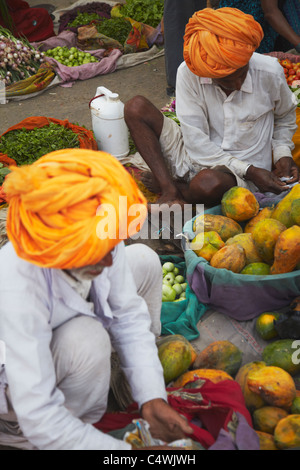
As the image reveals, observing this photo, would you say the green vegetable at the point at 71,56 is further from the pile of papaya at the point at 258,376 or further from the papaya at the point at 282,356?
the papaya at the point at 282,356

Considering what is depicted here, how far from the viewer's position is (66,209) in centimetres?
150

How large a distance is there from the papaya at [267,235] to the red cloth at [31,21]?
4730 mm

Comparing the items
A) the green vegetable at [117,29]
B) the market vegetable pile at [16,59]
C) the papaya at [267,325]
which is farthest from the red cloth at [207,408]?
the green vegetable at [117,29]

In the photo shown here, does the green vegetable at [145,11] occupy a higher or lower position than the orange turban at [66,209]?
lower

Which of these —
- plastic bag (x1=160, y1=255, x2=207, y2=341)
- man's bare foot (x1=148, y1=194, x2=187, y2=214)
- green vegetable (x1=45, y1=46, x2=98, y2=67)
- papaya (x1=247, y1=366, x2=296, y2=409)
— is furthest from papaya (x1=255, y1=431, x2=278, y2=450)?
green vegetable (x1=45, y1=46, x2=98, y2=67)

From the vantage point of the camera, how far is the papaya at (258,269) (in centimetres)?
251

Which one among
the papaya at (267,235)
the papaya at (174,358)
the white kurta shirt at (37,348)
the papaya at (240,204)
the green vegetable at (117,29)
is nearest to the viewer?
the white kurta shirt at (37,348)

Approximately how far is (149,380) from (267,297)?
0.86 meters

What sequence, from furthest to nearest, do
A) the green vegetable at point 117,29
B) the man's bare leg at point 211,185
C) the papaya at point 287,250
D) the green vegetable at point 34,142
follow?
the green vegetable at point 117,29 < the green vegetable at point 34,142 < the man's bare leg at point 211,185 < the papaya at point 287,250

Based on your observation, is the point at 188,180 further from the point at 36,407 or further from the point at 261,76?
the point at 36,407

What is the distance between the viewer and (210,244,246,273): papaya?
2.52 metres

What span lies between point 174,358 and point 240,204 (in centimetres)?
98

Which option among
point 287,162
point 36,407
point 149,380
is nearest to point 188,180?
point 287,162

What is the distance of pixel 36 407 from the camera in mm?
1578
